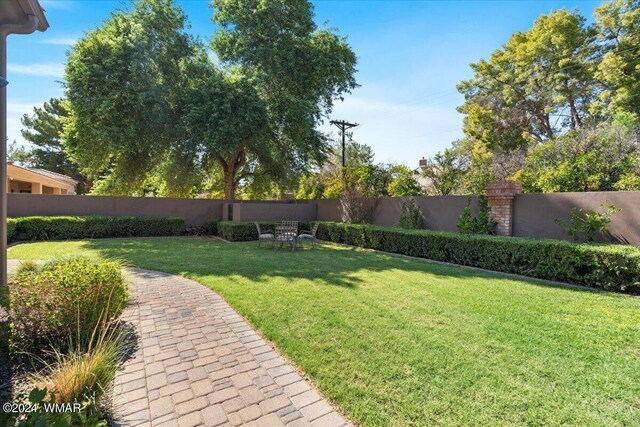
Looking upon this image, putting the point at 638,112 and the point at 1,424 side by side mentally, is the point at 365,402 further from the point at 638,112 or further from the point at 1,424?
the point at 638,112

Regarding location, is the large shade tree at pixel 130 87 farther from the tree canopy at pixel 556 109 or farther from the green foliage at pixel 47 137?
the green foliage at pixel 47 137

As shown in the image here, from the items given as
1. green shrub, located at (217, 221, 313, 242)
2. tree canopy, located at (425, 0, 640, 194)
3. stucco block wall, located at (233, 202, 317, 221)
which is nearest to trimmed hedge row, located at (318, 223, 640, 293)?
tree canopy, located at (425, 0, 640, 194)

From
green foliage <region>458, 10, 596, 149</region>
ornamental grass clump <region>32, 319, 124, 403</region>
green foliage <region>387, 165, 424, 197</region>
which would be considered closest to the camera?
ornamental grass clump <region>32, 319, 124, 403</region>

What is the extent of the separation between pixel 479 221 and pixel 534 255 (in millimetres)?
2414

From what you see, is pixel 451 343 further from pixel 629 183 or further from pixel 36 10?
pixel 629 183

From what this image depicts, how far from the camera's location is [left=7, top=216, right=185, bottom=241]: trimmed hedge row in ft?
33.9

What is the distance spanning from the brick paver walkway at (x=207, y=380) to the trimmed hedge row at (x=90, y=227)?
962 centimetres

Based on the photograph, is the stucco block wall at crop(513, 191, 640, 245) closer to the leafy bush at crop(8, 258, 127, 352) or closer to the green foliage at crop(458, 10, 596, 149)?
the leafy bush at crop(8, 258, 127, 352)

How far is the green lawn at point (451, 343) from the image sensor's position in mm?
2205

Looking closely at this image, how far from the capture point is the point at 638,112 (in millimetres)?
14836

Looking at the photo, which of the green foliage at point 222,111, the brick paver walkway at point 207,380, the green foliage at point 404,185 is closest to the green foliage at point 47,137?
the green foliage at point 222,111

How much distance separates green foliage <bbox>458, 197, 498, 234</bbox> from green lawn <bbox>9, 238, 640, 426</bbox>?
8.22 ft

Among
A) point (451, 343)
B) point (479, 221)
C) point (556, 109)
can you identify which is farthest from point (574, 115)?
point (451, 343)

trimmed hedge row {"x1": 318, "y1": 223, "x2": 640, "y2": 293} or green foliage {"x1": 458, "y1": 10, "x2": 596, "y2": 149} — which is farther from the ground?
green foliage {"x1": 458, "y1": 10, "x2": 596, "y2": 149}
